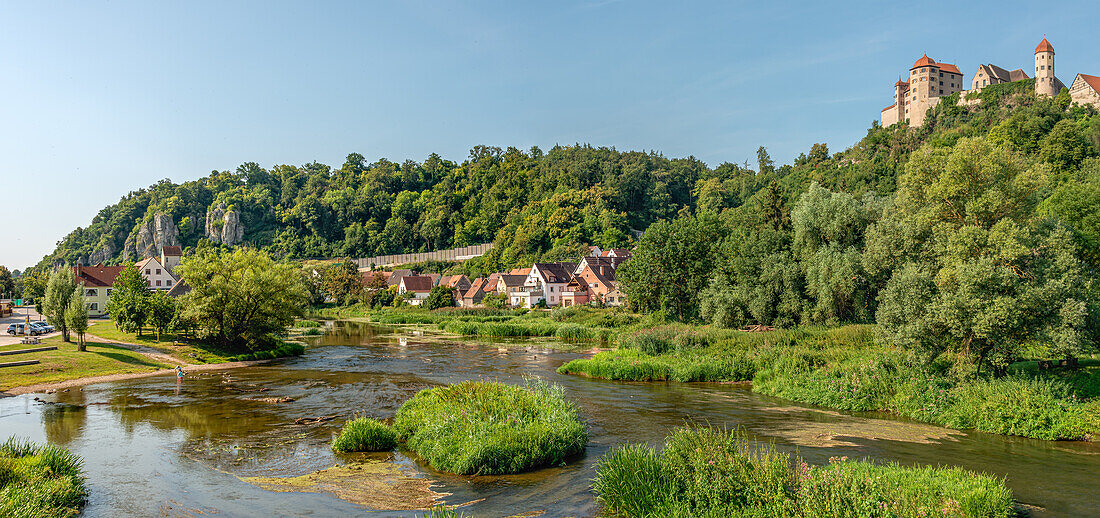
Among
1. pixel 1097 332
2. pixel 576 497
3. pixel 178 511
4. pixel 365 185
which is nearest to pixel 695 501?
pixel 576 497

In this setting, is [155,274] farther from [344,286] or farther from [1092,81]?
[1092,81]

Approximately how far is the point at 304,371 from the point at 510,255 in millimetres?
90796

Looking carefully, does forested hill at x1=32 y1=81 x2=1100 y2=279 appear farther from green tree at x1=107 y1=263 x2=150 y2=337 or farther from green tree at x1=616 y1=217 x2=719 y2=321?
green tree at x1=107 y1=263 x2=150 y2=337

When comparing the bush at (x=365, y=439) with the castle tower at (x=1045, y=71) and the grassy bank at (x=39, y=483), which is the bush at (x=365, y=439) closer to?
the grassy bank at (x=39, y=483)

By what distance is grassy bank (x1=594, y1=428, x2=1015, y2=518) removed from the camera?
1009 centimetres

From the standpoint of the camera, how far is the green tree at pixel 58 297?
37.8m

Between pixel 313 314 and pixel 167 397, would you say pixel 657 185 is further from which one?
pixel 167 397

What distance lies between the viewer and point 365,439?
60.1ft

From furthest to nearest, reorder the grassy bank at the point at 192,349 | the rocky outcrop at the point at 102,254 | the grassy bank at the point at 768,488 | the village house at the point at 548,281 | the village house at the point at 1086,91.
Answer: the rocky outcrop at the point at 102,254 → the village house at the point at 548,281 → the village house at the point at 1086,91 → the grassy bank at the point at 192,349 → the grassy bank at the point at 768,488

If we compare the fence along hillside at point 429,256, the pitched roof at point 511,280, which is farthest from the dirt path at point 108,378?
the fence along hillside at point 429,256

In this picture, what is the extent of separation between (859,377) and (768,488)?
599 inches

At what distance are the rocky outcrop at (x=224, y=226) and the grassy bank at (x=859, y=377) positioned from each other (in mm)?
166932

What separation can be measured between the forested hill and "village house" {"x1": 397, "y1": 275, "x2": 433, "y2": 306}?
19.9 metres

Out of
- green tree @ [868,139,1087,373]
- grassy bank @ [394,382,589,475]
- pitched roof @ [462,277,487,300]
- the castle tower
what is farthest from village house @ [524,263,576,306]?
the castle tower
